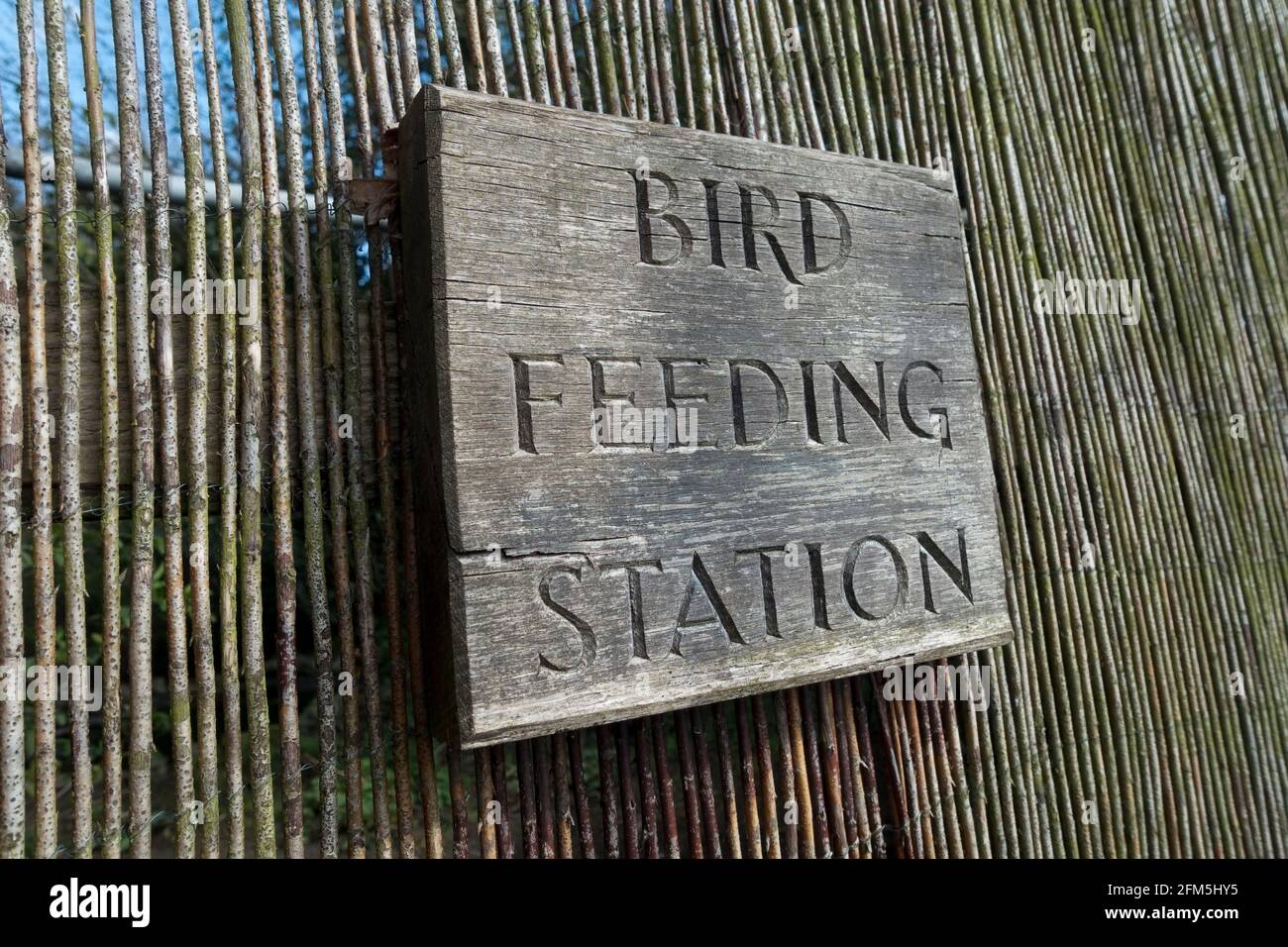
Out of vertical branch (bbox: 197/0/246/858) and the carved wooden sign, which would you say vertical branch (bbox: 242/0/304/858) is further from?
the carved wooden sign

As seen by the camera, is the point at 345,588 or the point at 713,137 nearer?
the point at 345,588

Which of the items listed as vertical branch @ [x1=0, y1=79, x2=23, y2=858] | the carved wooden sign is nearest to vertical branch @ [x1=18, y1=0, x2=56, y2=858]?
vertical branch @ [x1=0, y1=79, x2=23, y2=858]

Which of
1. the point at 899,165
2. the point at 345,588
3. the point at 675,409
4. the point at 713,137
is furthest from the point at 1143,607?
the point at 345,588

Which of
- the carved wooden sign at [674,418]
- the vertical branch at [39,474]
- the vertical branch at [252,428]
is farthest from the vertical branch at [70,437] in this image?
the carved wooden sign at [674,418]

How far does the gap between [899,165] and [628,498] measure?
3.95ft

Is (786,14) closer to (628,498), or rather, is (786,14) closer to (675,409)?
(675,409)

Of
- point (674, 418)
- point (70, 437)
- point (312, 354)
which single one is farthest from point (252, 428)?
point (674, 418)

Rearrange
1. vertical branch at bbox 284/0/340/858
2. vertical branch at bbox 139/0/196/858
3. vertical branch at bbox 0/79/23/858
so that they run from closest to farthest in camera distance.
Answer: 1. vertical branch at bbox 0/79/23/858
2. vertical branch at bbox 139/0/196/858
3. vertical branch at bbox 284/0/340/858

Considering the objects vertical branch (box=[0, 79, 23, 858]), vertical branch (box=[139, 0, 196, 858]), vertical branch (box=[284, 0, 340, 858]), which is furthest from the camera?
vertical branch (box=[284, 0, 340, 858])

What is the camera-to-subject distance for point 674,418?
187cm

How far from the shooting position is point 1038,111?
2.81 m

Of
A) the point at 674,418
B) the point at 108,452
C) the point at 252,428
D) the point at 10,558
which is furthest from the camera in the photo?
the point at 674,418

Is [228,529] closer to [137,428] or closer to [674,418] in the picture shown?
[137,428]

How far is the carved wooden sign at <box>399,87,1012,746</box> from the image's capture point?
1688 millimetres
